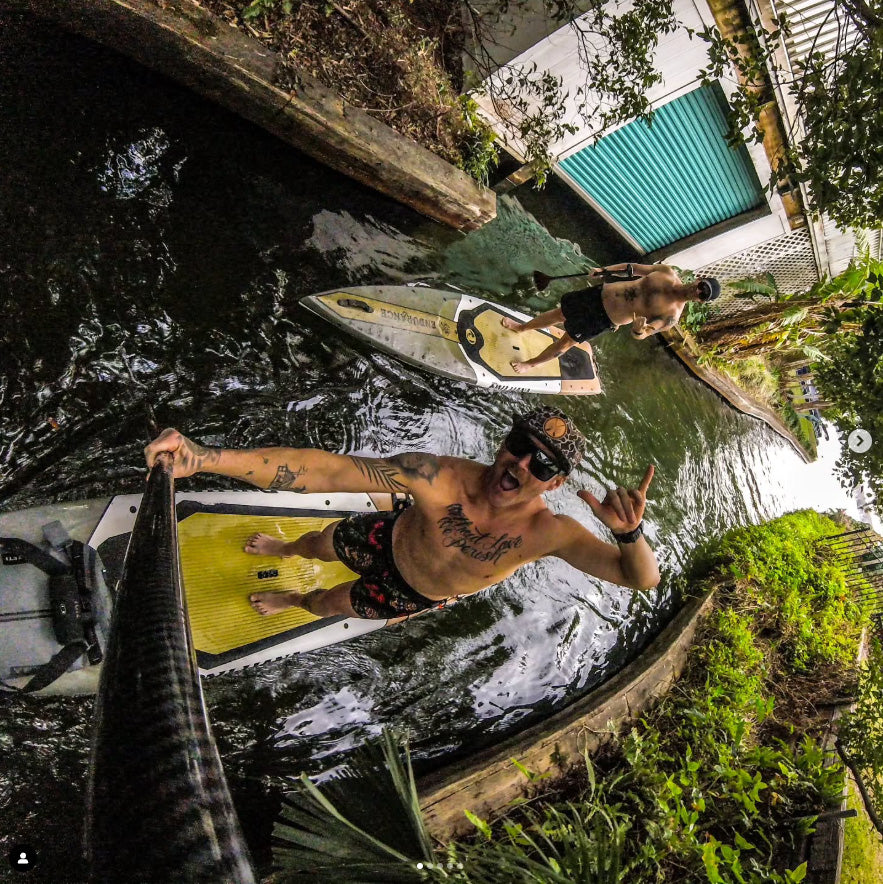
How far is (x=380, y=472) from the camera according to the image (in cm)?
294

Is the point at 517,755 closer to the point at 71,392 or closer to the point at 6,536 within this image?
the point at 6,536

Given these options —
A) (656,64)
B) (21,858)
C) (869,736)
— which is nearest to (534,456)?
(21,858)

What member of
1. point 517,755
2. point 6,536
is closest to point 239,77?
point 6,536

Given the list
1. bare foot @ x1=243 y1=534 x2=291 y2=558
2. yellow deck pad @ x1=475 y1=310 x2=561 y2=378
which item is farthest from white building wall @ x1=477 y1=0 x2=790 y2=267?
bare foot @ x1=243 y1=534 x2=291 y2=558

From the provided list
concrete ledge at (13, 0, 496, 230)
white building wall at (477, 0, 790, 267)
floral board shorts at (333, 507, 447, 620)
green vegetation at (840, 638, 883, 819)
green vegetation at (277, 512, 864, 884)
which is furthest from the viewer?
white building wall at (477, 0, 790, 267)

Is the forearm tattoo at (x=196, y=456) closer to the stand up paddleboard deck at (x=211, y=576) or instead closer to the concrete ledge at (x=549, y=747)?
the stand up paddleboard deck at (x=211, y=576)

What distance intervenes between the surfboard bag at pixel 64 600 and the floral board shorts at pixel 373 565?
1.44 meters

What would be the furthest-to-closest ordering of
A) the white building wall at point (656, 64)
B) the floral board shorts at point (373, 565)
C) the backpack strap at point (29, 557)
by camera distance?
the white building wall at point (656, 64), the floral board shorts at point (373, 565), the backpack strap at point (29, 557)

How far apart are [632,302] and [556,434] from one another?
2765 millimetres

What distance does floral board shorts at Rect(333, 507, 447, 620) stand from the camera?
363 cm

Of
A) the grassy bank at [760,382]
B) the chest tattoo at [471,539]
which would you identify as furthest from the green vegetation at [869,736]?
the grassy bank at [760,382]

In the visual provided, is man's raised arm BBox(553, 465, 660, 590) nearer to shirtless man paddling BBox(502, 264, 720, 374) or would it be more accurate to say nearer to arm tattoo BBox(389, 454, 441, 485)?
arm tattoo BBox(389, 454, 441, 485)

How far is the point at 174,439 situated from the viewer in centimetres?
218

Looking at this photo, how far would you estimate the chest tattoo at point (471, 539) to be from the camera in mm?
3277
